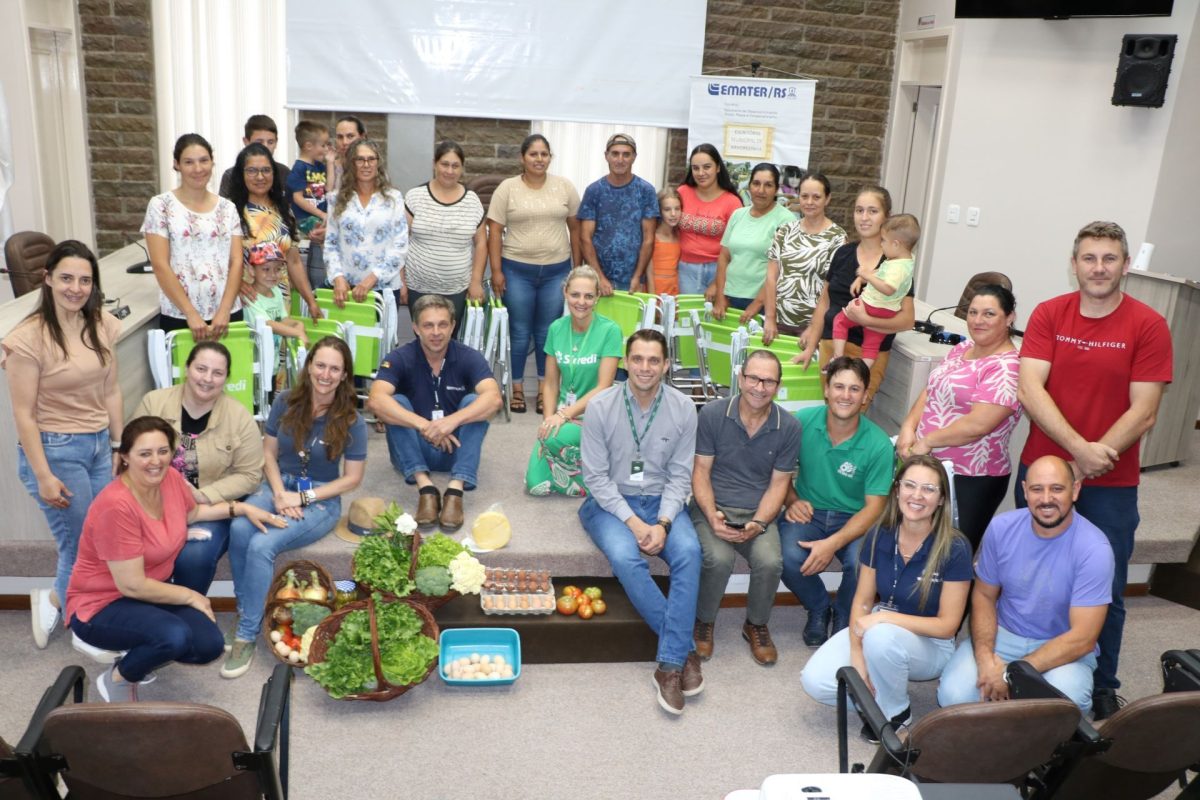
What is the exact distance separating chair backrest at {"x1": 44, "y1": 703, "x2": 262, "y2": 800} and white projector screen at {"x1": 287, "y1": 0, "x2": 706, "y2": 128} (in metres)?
6.05

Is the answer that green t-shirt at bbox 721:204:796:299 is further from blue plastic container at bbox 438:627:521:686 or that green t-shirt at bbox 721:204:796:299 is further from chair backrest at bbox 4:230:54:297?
chair backrest at bbox 4:230:54:297

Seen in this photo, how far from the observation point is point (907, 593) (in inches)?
137

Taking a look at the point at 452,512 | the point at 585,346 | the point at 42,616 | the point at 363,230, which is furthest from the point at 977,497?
the point at 42,616

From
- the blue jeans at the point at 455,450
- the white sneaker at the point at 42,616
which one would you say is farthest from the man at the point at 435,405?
the white sneaker at the point at 42,616

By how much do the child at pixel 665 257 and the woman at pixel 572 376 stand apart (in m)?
1.16

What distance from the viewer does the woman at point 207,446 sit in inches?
145

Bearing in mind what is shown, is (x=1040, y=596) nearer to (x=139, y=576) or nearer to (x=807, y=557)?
(x=807, y=557)

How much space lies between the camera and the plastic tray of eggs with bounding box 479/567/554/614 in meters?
3.85

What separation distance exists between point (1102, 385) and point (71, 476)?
3.66 metres

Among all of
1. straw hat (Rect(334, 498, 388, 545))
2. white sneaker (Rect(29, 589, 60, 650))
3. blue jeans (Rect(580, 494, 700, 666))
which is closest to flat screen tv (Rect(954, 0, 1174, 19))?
blue jeans (Rect(580, 494, 700, 666))

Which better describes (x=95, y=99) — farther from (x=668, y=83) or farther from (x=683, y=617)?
(x=683, y=617)

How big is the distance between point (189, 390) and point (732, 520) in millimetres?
2152

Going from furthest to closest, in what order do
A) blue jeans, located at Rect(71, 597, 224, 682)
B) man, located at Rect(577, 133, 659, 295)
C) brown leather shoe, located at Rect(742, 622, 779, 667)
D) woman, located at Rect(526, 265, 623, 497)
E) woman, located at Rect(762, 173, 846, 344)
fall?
man, located at Rect(577, 133, 659, 295) → woman, located at Rect(762, 173, 846, 344) → woman, located at Rect(526, 265, 623, 497) → brown leather shoe, located at Rect(742, 622, 779, 667) → blue jeans, located at Rect(71, 597, 224, 682)

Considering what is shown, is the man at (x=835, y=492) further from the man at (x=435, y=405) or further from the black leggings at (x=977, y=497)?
the man at (x=435, y=405)
